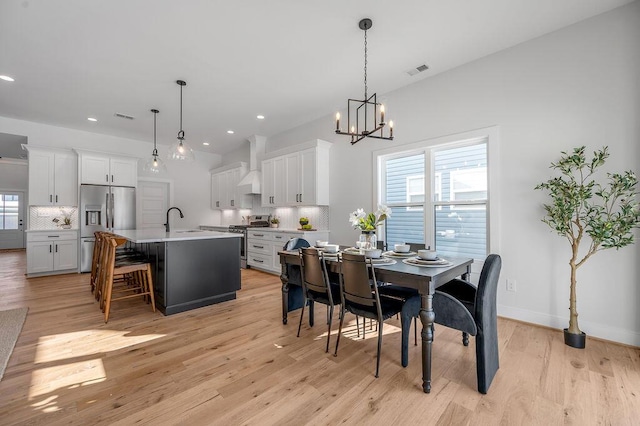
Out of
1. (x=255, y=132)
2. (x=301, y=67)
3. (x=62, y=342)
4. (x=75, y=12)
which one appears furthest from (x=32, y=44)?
(x=255, y=132)

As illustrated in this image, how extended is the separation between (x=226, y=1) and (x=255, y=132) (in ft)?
13.0

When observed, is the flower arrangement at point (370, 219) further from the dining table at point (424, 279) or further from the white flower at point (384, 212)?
the dining table at point (424, 279)

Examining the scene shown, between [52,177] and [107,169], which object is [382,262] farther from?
[52,177]

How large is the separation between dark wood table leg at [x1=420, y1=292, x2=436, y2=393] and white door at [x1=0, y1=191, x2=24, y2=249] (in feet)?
45.6

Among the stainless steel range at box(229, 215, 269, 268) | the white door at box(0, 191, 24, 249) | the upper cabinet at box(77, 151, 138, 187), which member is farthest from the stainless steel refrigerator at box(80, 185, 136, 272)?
the white door at box(0, 191, 24, 249)

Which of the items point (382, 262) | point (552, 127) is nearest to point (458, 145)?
point (552, 127)

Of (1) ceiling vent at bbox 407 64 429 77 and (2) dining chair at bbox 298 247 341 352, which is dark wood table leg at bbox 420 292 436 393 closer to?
(2) dining chair at bbox 298 247 341 352

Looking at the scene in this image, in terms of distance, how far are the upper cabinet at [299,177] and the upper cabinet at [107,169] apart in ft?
9.59

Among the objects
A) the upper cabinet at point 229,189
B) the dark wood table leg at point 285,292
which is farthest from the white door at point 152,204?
the dark wood table leg at point 285,292

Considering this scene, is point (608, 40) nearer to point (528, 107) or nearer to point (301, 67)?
point (528, 107)

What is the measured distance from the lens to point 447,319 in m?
2.04

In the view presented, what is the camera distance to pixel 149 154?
704 centimetres

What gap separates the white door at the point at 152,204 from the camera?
697 cm

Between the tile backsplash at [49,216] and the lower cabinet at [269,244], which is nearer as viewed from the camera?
the lower cabinet at [269,244]
